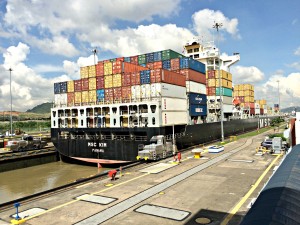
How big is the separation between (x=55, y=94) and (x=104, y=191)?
36.3m

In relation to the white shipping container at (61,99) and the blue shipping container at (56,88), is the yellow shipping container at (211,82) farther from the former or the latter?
the blue shipping container at (56,88)

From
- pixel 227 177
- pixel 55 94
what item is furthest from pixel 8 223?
pixel 55 94

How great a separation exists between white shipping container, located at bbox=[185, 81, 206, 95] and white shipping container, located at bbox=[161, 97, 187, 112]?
392cm

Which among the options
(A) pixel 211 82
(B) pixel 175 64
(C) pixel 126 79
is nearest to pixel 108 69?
(C) pixel 126 79

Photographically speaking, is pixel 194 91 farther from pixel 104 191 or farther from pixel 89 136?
pixel 104 191

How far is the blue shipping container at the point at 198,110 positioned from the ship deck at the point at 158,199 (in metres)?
23.3

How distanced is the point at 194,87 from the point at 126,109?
17327 millimetres

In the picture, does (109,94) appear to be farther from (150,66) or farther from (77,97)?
(150,66)

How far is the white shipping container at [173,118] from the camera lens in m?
38.8

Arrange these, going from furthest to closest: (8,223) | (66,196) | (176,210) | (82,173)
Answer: (82,173) < (66,196) < (176,210) < (8,223)

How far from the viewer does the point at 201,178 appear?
22.9 meters

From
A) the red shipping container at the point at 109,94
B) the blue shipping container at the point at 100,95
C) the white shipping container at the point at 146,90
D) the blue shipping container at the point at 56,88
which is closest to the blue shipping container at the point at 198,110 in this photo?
the white shipping container at the point at 146,90

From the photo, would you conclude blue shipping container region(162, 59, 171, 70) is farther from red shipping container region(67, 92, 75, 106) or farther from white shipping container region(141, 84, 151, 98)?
red shipping container region(67, 92, 75, 106)

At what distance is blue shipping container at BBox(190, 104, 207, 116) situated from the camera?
49.4m
